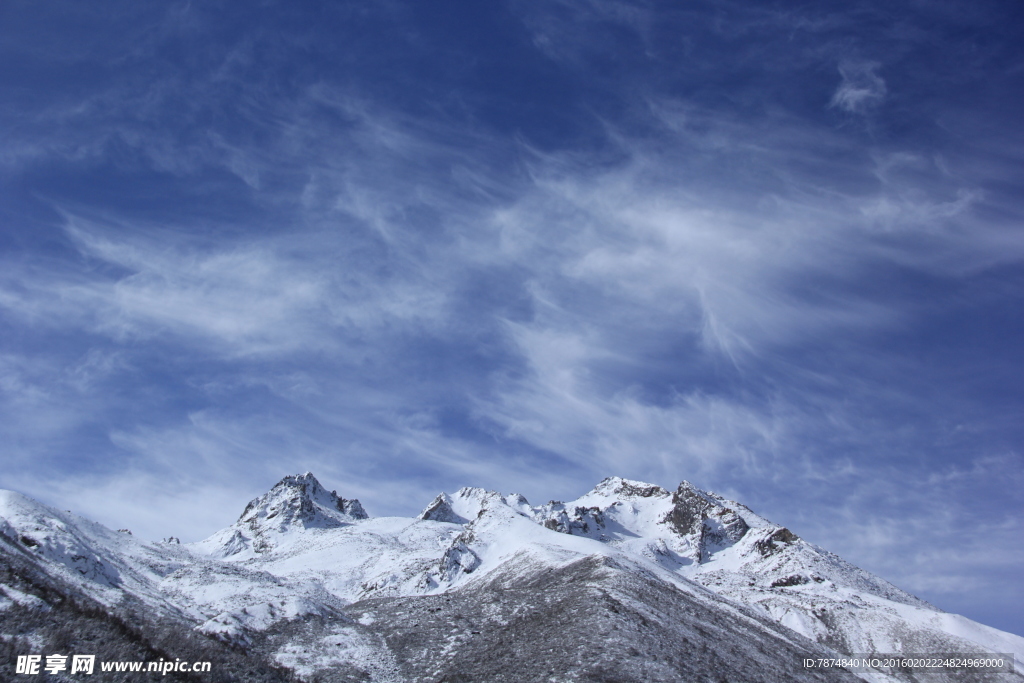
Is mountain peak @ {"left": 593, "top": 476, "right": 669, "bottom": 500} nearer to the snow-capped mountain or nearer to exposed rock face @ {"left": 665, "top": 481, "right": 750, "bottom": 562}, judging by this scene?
exposed rock face @ {"left": 665, "top": 481, "right": 750, "bottom": 562}

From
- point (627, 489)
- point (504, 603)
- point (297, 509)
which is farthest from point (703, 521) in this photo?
point (297, 509)

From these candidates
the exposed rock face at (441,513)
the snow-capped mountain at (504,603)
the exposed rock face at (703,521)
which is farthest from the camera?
the exposed rock face at (441,513)

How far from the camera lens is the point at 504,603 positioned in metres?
48.4

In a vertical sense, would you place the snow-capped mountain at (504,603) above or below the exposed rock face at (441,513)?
below

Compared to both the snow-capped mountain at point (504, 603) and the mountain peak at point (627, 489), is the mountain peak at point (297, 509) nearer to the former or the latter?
the snow-capped mountain at point (504, 603)

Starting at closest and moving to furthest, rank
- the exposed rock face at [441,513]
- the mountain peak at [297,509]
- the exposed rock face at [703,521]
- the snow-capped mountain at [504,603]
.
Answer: the snow-capped mountain at [504,603], the exposed rock face at [703,521], the mountain peak at [297,509], the exposed rock face at [441,513]

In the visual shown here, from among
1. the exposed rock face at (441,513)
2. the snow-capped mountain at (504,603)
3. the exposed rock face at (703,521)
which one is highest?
the exposed rock face at (441,513)

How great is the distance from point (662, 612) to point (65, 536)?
5637 cm

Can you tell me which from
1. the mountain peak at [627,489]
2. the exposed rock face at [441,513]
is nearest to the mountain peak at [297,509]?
the exposed rock face at [441,513]

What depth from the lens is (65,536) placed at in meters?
57.5

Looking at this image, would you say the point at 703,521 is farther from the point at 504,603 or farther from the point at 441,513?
the point at 504,603

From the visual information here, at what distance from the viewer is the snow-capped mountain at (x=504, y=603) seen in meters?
35.3

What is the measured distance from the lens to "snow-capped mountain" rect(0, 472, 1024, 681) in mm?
35312

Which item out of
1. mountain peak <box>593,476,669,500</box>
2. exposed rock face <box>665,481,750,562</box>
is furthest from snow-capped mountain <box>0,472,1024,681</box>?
mountain peak <box>593,476,669,500</box>
